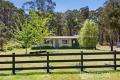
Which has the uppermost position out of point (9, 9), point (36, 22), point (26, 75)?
point (9, 9)

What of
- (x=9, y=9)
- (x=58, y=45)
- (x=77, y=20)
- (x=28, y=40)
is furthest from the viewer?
(x=77, y=20)

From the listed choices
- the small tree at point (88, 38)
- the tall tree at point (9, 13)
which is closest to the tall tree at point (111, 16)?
the small tree at point (88, 38)

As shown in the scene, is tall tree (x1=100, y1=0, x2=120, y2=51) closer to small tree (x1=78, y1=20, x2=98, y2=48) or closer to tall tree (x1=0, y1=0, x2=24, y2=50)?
small tree (x1=78, y1=20, x2=98, y2=48)

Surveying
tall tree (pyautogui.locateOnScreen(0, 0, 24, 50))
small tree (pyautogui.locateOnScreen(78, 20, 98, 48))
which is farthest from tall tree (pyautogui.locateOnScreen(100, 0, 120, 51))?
tall tree (pyautogui.locateOnScreen(0, 0, 24, 50))

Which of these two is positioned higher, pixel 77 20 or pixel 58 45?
pixel 77 20

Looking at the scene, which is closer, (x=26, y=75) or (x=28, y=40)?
(x=26, y=75)

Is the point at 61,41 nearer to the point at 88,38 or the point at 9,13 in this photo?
the point at 88,38

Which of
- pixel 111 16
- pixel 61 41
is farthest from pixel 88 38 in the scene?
pixel 61 41

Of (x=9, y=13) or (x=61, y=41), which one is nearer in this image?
(x=61, y=41)

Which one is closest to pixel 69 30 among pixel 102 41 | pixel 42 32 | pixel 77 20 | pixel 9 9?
pixel 77 20

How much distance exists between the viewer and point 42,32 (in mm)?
61594

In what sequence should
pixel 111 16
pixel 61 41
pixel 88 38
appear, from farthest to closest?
pixel 61 41
pixel 88 38
pixel 111 16

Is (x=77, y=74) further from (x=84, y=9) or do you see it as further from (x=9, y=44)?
(x=84, y=9)

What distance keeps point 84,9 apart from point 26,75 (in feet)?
331
